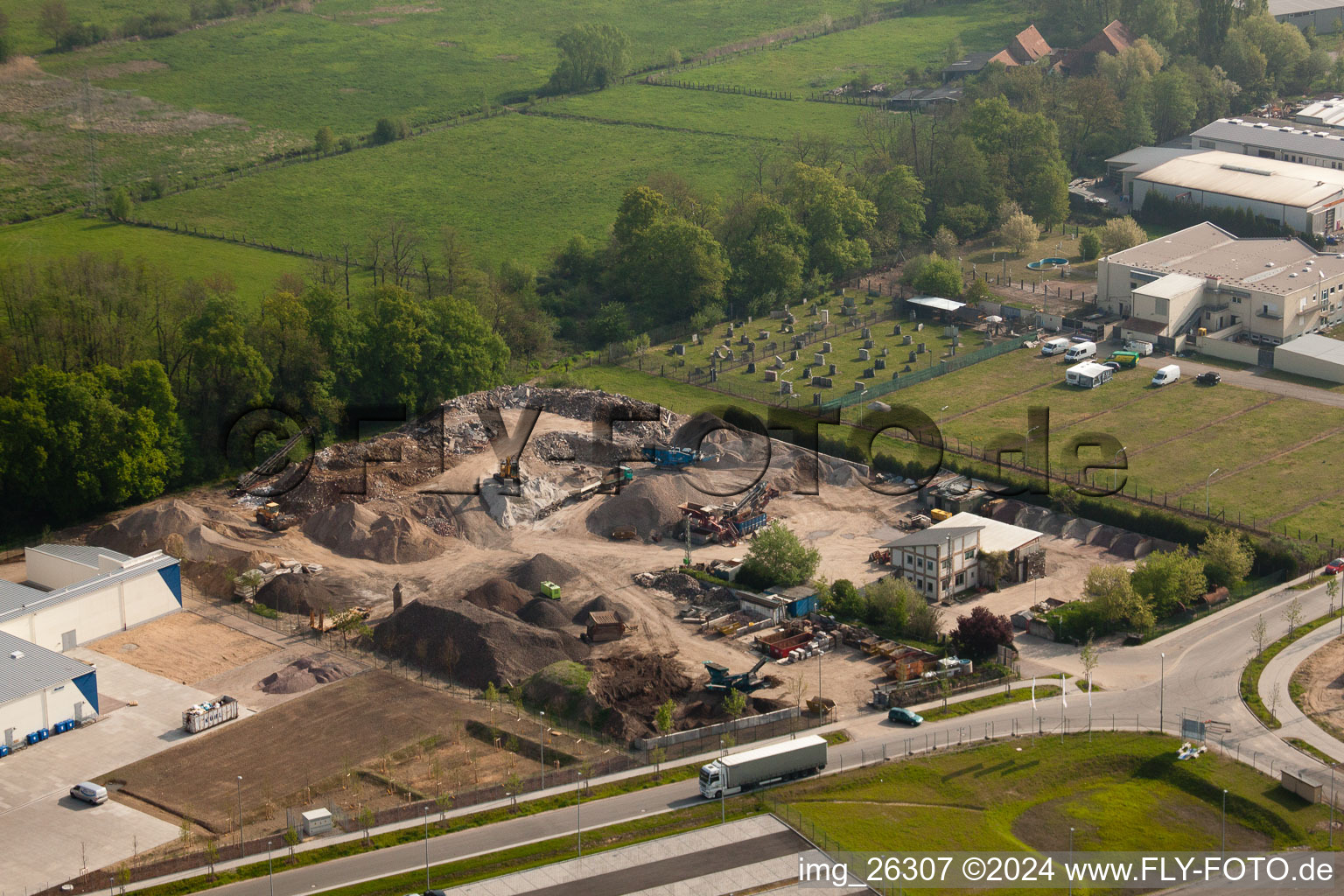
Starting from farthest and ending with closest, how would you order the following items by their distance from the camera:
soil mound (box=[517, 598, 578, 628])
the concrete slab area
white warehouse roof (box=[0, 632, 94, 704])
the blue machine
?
the blue machine
soil mound (box=[517, 598, 578, 628])
white warehouse roof (box=[0, 632, 94, 704])
the concrete slab area

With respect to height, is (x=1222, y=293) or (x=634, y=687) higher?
(x=1222, y=293)

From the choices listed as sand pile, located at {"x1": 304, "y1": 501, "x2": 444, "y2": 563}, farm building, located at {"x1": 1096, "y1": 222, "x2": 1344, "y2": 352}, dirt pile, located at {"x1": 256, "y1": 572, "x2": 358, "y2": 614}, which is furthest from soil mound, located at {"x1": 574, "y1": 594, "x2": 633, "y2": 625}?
farm building, located at {"x1": 1096, "y1": 222, "x2": 1344, "y2": 352}

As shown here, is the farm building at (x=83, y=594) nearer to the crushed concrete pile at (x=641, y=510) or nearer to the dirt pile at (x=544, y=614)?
the dirt pile at (x=544, y=614)

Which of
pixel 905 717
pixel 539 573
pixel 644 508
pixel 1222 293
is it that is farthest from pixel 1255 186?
pixel 905 717

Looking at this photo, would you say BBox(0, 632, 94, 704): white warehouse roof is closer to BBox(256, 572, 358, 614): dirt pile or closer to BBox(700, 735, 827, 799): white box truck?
BBox(256, 572, 358, 614): dirt pile

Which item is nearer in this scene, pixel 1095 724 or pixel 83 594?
pixel 1095 724

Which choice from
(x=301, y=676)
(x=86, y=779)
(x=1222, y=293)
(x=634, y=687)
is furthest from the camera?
(x=1222, y=293)

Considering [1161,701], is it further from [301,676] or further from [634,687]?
[301,676]
